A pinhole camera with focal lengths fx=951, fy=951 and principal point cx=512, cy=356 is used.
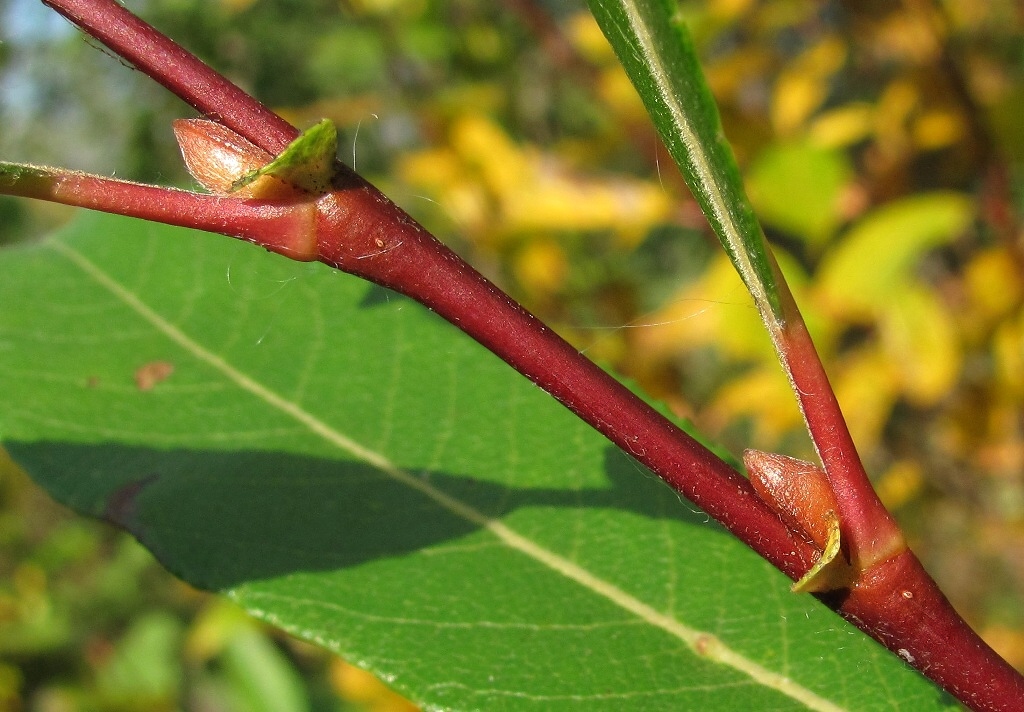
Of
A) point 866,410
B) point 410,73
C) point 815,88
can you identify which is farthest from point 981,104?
point 410,73

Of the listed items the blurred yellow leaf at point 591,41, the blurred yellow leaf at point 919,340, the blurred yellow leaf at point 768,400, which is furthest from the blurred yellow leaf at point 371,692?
the blurred yellow leaf at point 591,41

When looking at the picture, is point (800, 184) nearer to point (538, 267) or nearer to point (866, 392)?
point (866, 392)

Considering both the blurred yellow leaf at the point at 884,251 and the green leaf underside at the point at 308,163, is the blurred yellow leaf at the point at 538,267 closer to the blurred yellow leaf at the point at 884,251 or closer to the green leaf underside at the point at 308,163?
the blurred yellow leaf at the point at 884,251

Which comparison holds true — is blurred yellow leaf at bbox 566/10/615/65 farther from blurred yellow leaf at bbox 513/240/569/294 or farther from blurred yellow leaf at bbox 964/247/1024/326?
blurred yellow leaf at bbox 964/247/1024/326

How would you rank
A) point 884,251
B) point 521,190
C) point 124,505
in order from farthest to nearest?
point 521,190 → point 884,251 → point 124,505

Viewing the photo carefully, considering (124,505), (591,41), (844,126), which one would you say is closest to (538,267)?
(591,41)

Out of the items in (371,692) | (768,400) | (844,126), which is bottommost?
(371,692)

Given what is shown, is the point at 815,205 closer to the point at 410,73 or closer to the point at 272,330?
the point at 272,330

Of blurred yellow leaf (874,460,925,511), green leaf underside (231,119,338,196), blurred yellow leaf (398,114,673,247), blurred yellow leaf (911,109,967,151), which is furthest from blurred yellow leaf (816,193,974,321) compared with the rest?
green leaf underside (231,119,338,196)
